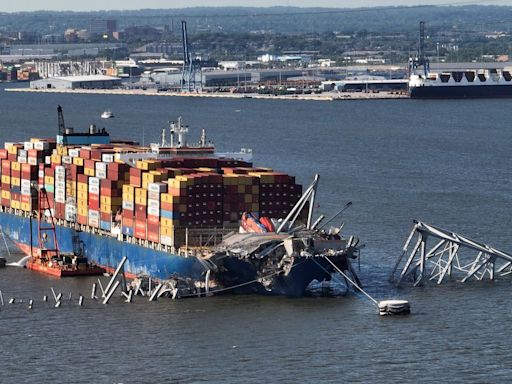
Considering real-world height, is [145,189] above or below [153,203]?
above

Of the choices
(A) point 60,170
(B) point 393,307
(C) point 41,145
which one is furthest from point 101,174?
(B) point 393,307

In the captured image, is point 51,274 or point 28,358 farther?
point 51,274

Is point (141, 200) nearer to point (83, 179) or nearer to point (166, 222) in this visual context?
point (166, 222)

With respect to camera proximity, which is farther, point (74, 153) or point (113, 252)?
point (74, 153)

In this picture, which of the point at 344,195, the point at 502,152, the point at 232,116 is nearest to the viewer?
the point at 344,195

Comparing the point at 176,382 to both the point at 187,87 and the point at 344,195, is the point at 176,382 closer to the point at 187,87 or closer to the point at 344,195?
the point at 344,195

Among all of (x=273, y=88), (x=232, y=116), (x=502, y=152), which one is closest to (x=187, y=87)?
(x=273, y=88)

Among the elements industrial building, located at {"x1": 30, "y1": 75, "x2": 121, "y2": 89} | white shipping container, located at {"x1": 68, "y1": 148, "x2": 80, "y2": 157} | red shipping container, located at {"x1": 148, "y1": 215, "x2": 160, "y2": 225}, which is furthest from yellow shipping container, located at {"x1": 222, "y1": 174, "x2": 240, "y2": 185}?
industrial building, located at {"x1": 30, "y1": 75, "x2": 121, "y2": 89}

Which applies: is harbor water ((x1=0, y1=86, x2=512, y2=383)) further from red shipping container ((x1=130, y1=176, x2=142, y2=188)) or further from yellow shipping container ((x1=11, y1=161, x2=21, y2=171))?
red shipping container ((x1=130, y1=176, x2=142, y2=188))
